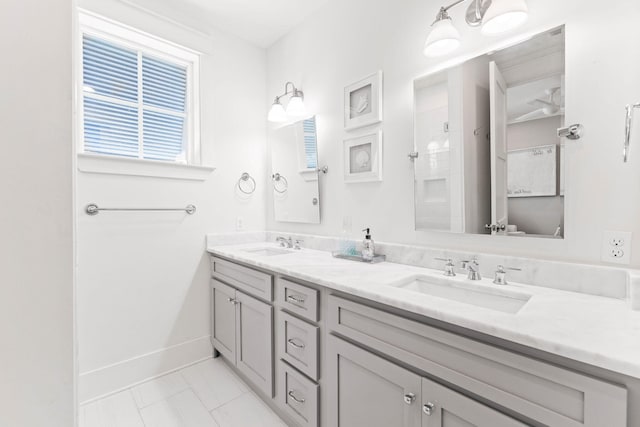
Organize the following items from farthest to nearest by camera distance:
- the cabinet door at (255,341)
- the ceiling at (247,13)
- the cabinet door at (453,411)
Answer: the ceiling at (247,13), the cabinet door at (255,341), the cabinet door at (453,411)

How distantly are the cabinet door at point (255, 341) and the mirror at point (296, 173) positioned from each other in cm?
77

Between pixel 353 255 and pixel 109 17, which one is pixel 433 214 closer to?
pixel 353 255

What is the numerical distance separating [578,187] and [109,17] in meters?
2.69

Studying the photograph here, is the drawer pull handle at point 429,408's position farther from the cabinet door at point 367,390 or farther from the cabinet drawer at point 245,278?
the cabinet drawer at point 245,278

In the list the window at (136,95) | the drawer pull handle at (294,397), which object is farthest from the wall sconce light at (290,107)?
the drawer pull handle at (294,397)

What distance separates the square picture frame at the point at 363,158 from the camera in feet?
5.88

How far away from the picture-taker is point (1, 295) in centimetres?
60

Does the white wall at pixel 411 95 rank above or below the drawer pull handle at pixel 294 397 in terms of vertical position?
above

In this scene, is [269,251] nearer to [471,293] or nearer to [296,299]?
[296,299]

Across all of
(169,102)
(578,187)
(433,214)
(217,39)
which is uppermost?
(217,39)

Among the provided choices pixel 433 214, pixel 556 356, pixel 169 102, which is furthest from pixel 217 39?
pixel 556 356

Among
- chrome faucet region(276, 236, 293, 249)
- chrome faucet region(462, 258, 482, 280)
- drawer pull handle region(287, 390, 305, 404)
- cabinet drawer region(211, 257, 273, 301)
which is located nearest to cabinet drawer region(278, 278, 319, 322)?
cabinet drawer region(211, 257, 273, 301)

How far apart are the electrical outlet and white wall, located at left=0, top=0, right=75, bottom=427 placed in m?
1.63

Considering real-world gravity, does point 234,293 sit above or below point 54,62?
below
